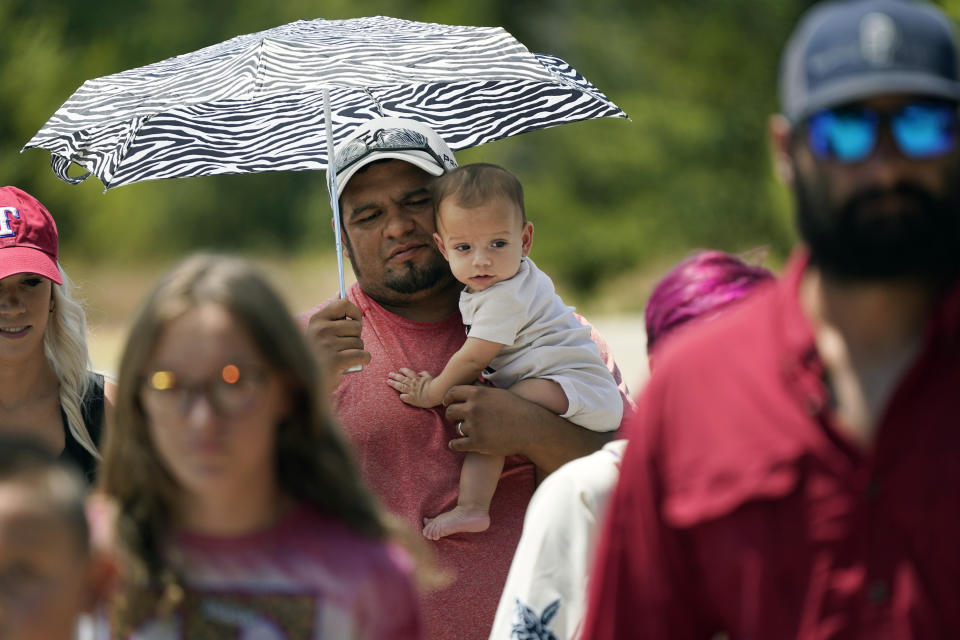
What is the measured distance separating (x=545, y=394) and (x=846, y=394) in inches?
78.3

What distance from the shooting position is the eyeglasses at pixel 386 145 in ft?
13.4

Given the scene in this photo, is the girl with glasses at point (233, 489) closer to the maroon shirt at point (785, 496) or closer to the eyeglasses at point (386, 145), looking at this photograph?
the maroon shirt at point (785, 496)

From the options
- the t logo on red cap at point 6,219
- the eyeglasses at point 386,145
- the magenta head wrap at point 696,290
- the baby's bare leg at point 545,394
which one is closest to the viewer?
the magenta head wrap at point 696,290

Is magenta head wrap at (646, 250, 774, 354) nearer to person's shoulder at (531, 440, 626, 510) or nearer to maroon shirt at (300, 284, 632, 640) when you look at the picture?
person's shoulder at (531, 440, 626, 510)

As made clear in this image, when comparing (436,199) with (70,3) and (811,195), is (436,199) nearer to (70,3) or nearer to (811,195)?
(811,195)

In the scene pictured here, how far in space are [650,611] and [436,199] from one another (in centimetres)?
213

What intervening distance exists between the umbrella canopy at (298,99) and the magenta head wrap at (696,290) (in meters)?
1.39

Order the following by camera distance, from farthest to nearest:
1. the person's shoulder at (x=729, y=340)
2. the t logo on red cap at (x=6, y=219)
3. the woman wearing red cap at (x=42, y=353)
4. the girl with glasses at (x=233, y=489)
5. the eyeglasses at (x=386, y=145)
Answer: the t logo on red cap at (x=6, y=219), the woman wearing red cap at (x=42, y=353), the eyeglasses at (x=386, y=145), the girl with glasses at (x=233, y=489), the person's shoulder at (x=729, y=340)

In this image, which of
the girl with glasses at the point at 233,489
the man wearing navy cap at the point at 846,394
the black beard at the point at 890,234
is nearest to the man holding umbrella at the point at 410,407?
the girl with glasses at the point at 233,489

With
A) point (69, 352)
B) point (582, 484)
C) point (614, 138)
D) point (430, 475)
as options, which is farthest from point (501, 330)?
point (614, 138)

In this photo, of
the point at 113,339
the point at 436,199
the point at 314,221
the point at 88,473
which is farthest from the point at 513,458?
the point at 314,221

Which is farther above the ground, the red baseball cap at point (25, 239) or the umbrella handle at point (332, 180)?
the umbrella handle at point (332, 180)

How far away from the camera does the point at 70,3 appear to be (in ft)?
116

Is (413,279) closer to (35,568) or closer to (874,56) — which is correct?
(35,568)
